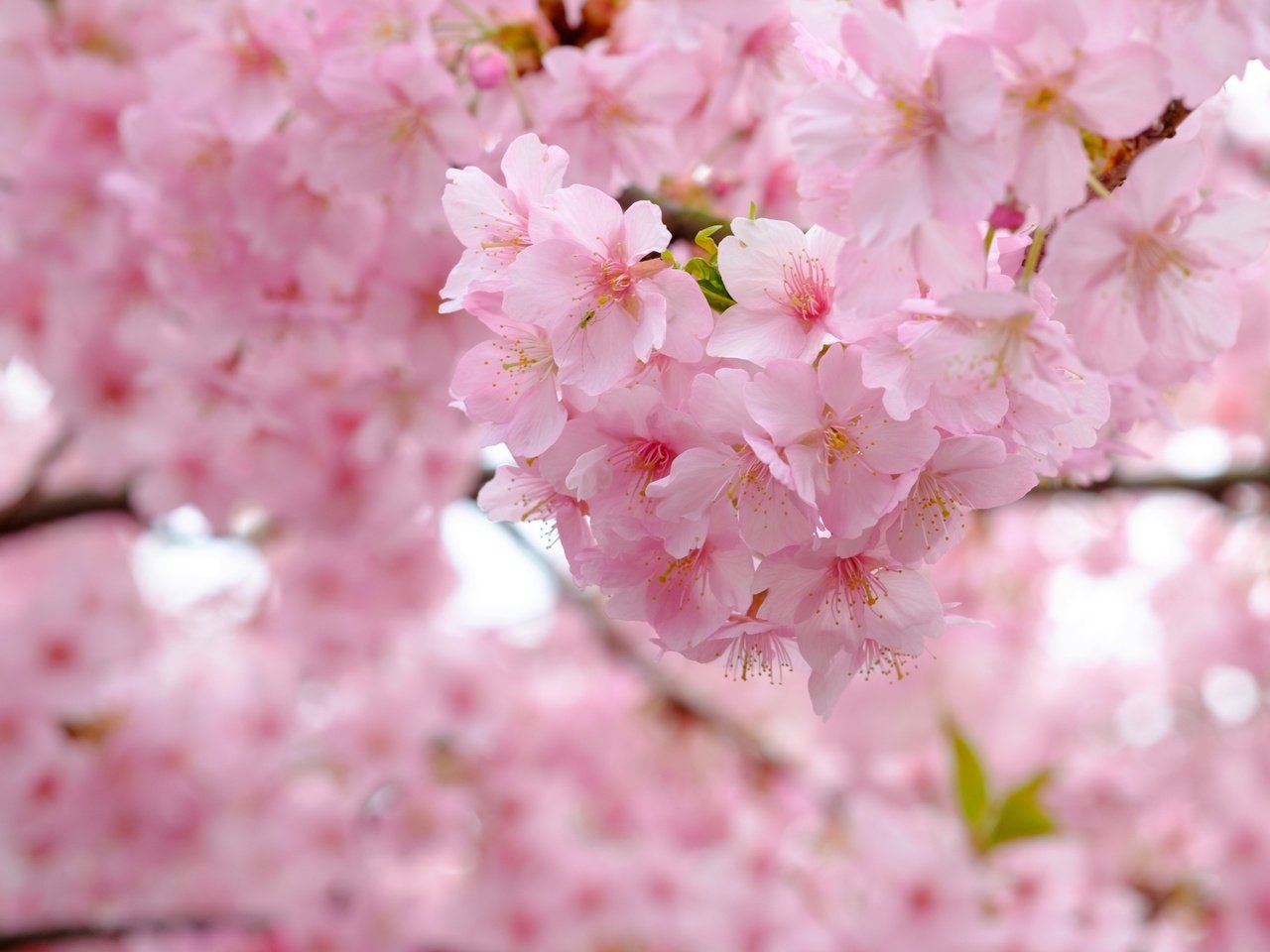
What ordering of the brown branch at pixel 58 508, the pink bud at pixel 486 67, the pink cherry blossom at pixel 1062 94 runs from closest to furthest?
the pink cherry blossom at pixel 1062 94 < the pink bud at pixel 486 67 < the brown branch at pixel 58 508

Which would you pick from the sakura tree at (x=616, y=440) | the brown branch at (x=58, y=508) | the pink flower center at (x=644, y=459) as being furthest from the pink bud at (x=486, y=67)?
the brown branch at (x=58, y=508)

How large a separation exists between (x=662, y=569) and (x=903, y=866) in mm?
2216

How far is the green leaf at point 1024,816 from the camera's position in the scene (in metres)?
2.66

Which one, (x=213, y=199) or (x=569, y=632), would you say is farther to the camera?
(x=569, y=632)

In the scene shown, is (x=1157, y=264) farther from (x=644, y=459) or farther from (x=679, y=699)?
(x=679, y=699)

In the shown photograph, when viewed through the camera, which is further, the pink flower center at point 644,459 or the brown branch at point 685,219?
the brown branch at point 685,219

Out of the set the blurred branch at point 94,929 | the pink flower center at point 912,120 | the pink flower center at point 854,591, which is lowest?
the blurred branch at point 94,929

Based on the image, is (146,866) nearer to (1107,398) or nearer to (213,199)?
(213,199)

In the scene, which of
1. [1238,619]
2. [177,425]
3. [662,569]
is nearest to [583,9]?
[662,569]

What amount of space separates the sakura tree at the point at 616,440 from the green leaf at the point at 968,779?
6 cm

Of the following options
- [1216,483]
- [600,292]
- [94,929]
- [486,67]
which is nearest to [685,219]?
[486,67]

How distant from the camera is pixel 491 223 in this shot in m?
1.04

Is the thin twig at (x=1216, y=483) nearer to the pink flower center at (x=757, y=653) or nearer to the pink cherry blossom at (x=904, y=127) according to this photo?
the pink flower center at (x=757, y=653)

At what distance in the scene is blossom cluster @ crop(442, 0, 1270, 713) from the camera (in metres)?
0.88
